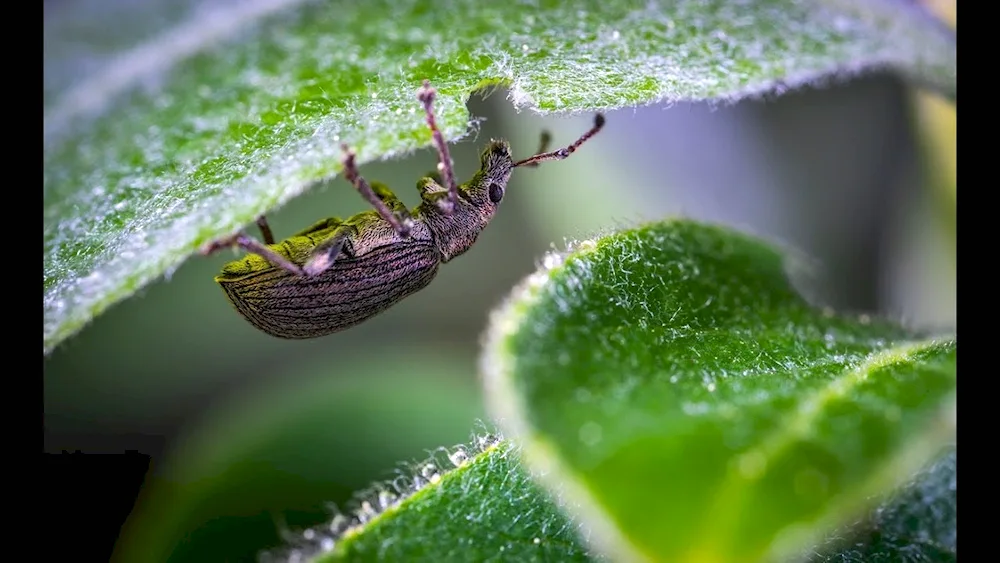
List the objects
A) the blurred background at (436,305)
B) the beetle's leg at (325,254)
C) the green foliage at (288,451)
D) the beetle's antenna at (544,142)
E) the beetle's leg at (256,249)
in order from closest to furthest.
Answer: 1. the beetle's leg at (256,249)
2. the green foliage at (288,451)
3. the beetle's leg at (325,254)
4. the blurred background at (436,305)
5. the beetle's antenna at (544,142)

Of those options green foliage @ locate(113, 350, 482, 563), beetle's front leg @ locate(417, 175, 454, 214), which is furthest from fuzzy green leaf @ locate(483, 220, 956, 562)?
beetle's front leg @ locate(417, 175, 454, 214)

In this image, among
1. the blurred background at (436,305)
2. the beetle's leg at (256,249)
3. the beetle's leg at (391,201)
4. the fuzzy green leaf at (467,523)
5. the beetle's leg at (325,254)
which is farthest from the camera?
the beetle's leg at (391,201)

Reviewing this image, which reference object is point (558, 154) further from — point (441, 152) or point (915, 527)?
point (915, 527)

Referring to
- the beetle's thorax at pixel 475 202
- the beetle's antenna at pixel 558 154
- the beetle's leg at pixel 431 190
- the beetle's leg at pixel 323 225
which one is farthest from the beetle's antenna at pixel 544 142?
the beetle's leg at pixel 323 225

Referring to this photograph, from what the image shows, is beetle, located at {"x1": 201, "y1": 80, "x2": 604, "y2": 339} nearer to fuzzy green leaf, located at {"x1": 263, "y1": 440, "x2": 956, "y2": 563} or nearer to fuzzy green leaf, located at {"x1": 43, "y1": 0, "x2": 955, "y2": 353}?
fuzzy green leaf, located at {"x1": 43, "y1": 0, "x2": 955, "y2": 353}

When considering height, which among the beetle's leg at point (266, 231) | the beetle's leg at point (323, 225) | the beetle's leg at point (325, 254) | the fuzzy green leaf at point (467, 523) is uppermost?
the beetle's leg at point (266, 231)

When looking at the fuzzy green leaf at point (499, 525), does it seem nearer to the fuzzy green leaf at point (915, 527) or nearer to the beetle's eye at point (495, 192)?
the fuzzy green leaf at point (915, 527)

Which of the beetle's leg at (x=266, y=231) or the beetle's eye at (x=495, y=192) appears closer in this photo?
the beetle's leg at (x=266, y=231)
